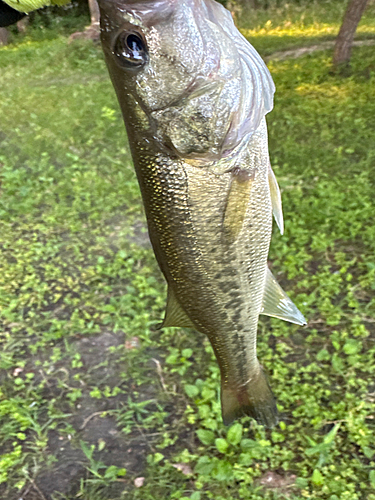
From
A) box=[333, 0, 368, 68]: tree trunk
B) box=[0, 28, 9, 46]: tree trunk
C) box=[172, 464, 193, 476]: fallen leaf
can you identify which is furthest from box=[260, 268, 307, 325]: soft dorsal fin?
box=[0, 28, 9, 46]: tree trunk

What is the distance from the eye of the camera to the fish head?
95cm

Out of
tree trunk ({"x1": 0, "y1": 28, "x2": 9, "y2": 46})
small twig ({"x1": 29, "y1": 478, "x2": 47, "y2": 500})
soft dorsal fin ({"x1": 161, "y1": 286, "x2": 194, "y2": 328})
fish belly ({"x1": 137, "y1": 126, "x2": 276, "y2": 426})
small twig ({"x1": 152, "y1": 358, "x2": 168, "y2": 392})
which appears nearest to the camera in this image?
fish belly ({"x1": 137, "y1": 126, "x2": 276, "y2": 426})

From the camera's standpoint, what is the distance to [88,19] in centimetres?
529

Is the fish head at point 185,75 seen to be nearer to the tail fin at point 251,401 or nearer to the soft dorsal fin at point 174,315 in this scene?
the soft dorsal fin at point 174,315

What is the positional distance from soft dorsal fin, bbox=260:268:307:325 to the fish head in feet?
2.09

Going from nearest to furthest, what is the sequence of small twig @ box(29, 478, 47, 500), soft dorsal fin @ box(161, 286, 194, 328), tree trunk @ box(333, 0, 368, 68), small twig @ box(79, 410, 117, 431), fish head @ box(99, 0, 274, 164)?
1. fish head @ box(99, 0, 274, 164)
2. soft dorsal fin @ box(161, 286, 194, 328)
3. small twig @ box(29, 478, 47, 500)
4. small twig @ box(79, 410, 117, 431)
5. tree trunk @ box(333, 0, 368, 68)

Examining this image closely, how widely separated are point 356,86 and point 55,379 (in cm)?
530

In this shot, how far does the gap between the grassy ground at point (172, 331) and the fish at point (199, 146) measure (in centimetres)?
155

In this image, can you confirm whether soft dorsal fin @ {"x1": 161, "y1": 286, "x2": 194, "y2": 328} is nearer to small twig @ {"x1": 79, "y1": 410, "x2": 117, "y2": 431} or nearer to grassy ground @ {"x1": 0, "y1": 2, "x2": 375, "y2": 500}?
grassy ground @ {"x1": 0, "y1": 2, "x2": 375, "y2": 500}

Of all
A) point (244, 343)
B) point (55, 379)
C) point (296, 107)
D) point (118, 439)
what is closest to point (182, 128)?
point (244, 343)

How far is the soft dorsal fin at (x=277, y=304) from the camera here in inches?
61.2

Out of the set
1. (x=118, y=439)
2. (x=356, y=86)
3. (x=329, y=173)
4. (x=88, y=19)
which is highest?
(x=88, y=19)

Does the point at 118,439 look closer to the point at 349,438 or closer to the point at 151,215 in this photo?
the point at 349,438

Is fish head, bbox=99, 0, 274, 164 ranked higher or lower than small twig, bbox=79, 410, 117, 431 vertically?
higher
